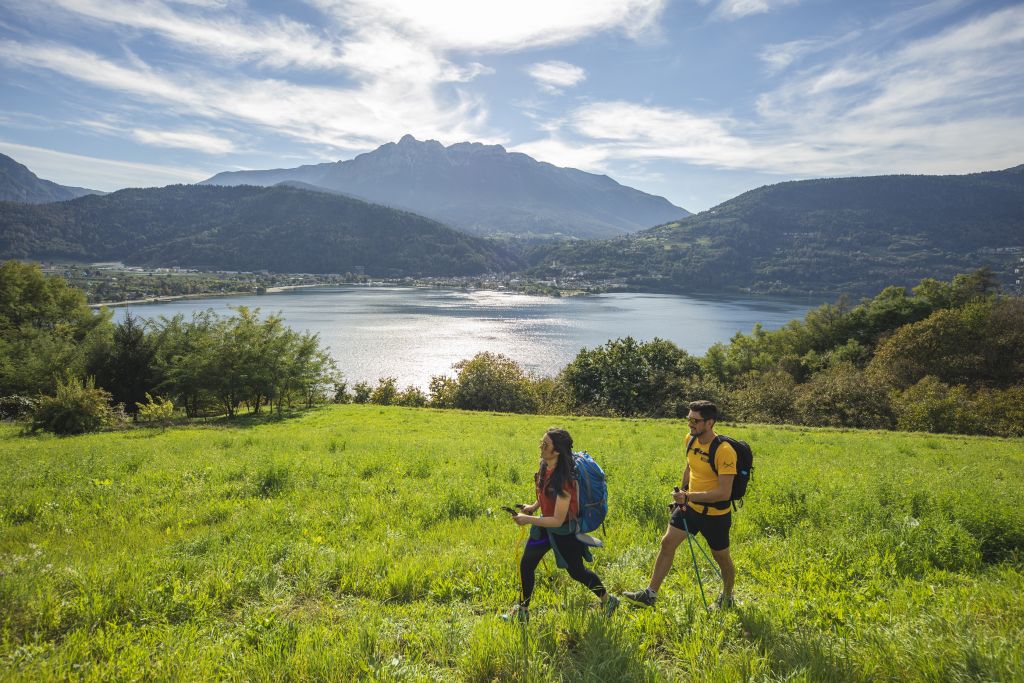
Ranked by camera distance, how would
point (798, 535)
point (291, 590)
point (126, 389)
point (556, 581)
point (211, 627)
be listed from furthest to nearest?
point (126, 389) < point (798, 535) < point (556, 581) < point (291, 590) < point (211, 627)

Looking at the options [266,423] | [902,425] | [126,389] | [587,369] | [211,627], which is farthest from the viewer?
[587,369]

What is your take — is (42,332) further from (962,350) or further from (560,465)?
(962,350)

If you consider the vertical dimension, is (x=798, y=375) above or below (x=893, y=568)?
below

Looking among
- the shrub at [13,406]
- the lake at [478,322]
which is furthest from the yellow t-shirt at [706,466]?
the lake at [478,322]

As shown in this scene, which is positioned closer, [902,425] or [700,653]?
[700,653]

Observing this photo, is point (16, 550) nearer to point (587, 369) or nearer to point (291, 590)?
point (291, 590)

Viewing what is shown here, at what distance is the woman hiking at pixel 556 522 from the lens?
173 inches

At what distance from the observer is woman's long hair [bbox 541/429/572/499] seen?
4.41 metres

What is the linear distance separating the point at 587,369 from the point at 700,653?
136 feet

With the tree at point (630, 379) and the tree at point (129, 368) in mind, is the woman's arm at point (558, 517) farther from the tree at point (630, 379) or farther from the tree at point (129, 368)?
the tree at point (630, 379)

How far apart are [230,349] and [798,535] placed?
29661mm

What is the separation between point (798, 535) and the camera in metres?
6.73

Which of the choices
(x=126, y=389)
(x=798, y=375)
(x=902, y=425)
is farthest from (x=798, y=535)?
(x=798, y=375)

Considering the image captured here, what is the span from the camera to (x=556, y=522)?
4332mm
